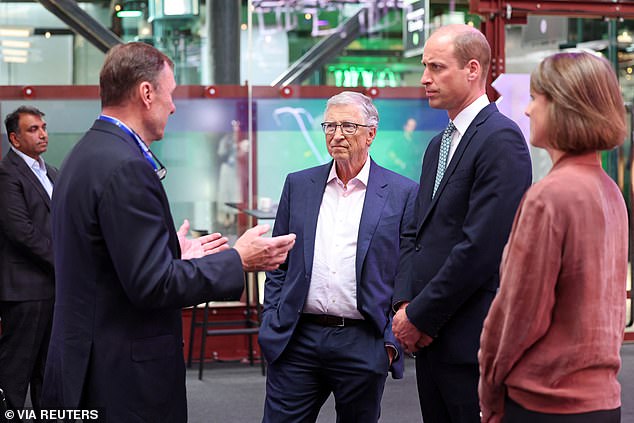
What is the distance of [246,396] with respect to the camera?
6.45m

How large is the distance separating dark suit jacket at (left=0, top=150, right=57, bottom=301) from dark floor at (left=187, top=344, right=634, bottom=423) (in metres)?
1.22

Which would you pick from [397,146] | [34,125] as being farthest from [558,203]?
[397,146]

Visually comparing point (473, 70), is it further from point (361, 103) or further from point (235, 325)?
point (235, 325)

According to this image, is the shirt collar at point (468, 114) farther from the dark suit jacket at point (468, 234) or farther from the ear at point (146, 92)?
the ear at point (146, 92)

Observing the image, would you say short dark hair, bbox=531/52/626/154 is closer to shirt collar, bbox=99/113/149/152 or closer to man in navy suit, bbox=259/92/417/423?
shirt collar, bbox=99/113/149/152

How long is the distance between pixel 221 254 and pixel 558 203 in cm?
96

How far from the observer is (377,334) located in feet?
12.5

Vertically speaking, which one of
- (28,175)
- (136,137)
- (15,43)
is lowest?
(28,175)

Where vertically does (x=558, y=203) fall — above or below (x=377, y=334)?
above

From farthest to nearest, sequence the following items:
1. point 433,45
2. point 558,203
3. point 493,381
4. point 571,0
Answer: point 571,0 → point 433,45 → point 493,381 → point 558,203

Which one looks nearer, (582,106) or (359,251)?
(582,106)

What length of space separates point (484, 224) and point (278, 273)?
3.69ft

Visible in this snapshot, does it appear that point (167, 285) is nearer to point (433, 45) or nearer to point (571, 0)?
point (433, 45)

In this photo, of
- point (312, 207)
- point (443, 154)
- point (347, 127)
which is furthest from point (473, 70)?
point (312, 207)
